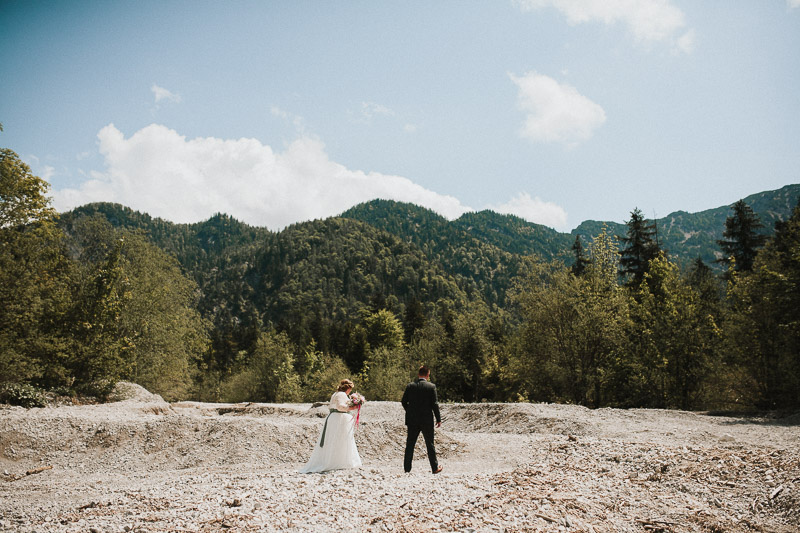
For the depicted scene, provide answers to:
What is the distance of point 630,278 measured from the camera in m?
37.9

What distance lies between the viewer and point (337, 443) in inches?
360

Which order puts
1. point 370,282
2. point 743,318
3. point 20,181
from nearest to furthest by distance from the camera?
point 743,318 < point 20,181 < point 370,282

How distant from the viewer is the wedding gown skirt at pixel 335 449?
9070 mm

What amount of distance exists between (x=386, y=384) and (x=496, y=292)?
15426 centimetres

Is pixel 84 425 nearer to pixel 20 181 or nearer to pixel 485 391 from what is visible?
pixel 20 181

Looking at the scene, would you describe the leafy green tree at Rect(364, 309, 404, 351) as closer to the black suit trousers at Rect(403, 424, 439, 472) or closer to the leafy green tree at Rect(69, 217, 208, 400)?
the leafy green tree at Rect(69, 217, 208, 400)

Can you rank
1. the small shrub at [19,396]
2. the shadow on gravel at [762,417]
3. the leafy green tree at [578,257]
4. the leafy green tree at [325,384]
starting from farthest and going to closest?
the leafy green tree at [578,257], the leafy green tree at [325,384], the small shrub at [19,396], the shadow on gravel at [762,417]

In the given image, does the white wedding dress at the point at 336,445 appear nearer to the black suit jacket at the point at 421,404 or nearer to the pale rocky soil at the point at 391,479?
the pale rocky soil at the point at 391,479

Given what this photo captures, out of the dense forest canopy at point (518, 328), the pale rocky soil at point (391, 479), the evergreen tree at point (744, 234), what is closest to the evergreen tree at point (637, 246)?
the dense forest canopy at point (518, 328)

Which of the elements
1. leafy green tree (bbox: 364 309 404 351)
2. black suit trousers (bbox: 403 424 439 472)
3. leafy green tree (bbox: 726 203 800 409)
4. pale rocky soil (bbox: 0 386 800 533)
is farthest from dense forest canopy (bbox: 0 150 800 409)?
black suit trousers (bbox: 403 424 439 472)

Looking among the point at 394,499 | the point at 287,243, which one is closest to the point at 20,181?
the point at 394,499

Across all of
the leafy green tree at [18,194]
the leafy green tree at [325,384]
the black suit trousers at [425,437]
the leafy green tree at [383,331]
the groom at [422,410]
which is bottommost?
the leafy green tree at [325,384]

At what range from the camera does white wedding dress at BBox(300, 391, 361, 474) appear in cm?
908

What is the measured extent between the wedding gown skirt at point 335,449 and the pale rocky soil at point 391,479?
465mm
